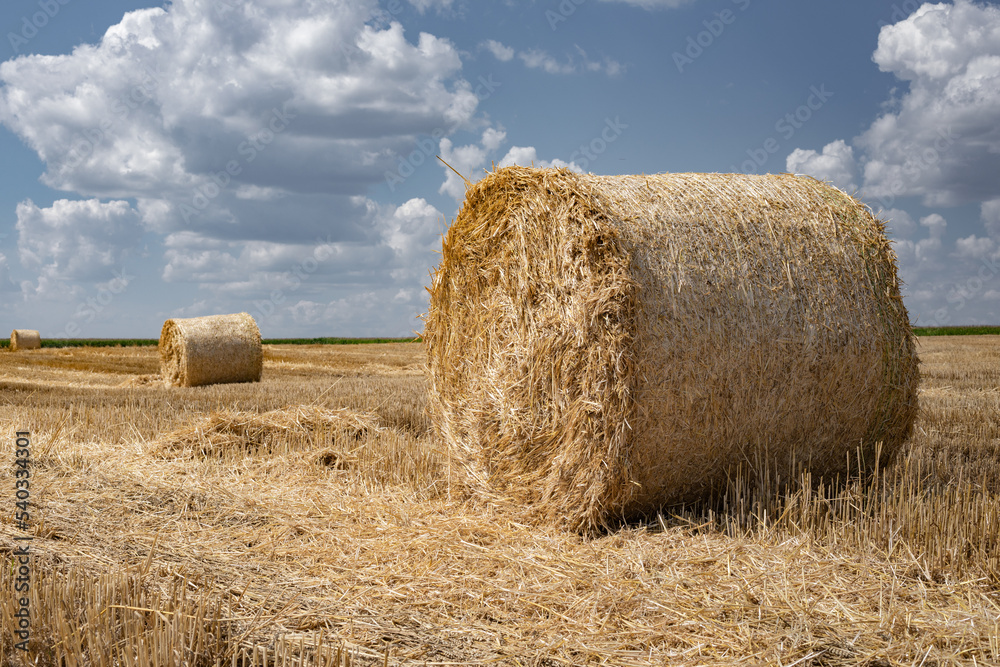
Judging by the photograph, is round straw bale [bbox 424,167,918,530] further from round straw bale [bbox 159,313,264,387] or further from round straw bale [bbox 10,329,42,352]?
round straw bale [bbox 10,329,42,352]

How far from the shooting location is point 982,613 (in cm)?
364

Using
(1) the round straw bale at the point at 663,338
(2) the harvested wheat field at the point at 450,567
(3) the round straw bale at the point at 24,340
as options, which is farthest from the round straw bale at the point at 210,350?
(3) the round straw bale at the point at 24,340

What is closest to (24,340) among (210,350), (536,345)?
(210,350)

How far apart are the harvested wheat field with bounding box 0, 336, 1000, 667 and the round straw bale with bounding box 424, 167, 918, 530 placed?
32cm

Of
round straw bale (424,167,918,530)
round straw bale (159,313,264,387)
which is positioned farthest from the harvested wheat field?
round straw bale (159,313,264,387)

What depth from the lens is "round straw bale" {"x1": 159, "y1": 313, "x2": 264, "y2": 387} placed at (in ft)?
50.0

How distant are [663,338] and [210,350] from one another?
12703mm

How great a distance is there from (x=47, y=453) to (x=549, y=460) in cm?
482

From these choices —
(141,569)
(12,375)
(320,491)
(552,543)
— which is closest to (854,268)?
(552,543)

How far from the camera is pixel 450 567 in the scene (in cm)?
432

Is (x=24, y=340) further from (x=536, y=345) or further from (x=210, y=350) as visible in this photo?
(x=536, y=345)

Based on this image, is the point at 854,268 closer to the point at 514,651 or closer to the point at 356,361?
the point at 514,651

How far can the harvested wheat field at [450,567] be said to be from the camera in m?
3.21

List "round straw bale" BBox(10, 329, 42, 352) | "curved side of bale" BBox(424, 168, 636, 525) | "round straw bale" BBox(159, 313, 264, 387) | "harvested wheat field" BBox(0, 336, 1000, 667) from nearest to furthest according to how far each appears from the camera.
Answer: "harvested wheat field" BBox(0, 336, 1000, 667) → "curved side of bale" BBox(424, 168, 636, 525) → "round straw bale" BBox(159, 313, 264, 387) → "round straw bale" BBox(10, 329, 42, 352)
